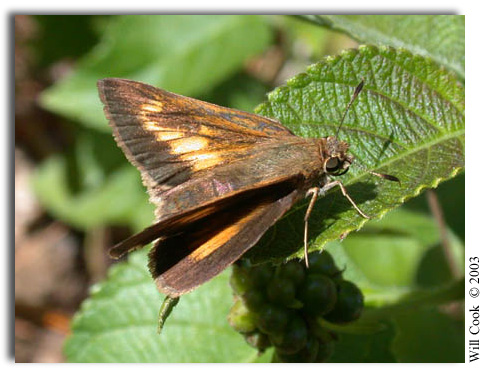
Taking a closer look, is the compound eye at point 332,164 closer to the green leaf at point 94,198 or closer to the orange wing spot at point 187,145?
the orange wing spot at point 187,145

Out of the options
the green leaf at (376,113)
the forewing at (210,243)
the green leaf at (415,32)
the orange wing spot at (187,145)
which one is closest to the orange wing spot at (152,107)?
the orange wing spot at (187,145)

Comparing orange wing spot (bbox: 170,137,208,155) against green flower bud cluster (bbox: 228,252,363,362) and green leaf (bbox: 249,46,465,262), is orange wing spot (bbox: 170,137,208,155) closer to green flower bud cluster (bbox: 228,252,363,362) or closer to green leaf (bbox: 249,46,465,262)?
green leaf (bbox: 249,46,465,262)

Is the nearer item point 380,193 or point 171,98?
point 380,193

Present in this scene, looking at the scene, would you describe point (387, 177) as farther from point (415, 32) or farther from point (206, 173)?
point (415, 32)

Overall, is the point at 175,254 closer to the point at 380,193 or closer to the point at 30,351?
the point at 380,193

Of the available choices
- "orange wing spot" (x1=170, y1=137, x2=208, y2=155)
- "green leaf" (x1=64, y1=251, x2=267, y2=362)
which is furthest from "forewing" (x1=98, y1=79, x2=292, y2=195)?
"green leaf" (x1=64, y1=251, x2=267, y2=362)

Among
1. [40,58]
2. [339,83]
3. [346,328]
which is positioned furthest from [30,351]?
[339,83]

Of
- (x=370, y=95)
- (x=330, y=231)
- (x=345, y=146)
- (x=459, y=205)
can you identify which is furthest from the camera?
(x=459, y=205)
